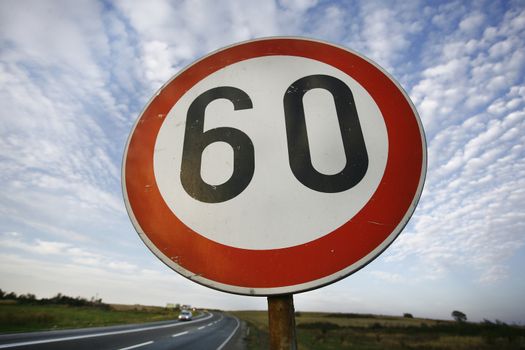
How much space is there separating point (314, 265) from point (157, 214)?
0.54 m

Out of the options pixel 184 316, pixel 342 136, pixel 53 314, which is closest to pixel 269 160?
pixel 342 136

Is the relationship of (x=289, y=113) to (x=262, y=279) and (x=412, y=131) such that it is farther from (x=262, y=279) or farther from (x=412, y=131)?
(x=262, y=279)

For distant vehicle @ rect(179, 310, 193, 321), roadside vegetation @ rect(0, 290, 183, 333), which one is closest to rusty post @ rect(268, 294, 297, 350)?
roadside vegetation @ rect(0, 290, 183, 333)

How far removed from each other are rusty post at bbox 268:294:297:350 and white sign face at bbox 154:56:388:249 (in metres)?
0.15

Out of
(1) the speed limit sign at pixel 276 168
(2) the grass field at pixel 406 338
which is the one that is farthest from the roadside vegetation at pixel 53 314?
(1) the speed limit sign at pixel 276 168

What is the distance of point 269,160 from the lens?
36.4 inches

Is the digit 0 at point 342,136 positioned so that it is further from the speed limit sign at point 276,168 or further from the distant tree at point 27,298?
the distant tree at point 27,298

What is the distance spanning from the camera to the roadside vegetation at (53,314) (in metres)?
13.5

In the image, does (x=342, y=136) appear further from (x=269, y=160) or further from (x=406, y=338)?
(x=406, y=338)

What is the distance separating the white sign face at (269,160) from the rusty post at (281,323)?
15 centimetres

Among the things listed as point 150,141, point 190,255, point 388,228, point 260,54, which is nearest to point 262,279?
point 190,255

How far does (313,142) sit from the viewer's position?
938 mm

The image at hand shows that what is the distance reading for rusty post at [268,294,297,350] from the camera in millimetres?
751

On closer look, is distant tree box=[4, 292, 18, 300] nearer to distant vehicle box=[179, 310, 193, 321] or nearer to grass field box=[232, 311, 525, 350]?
distant vehicle box=[179, 310, 193, 321]
